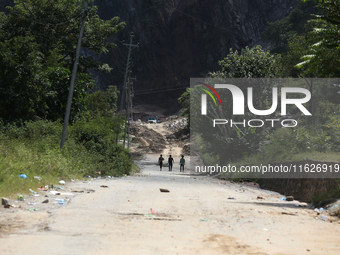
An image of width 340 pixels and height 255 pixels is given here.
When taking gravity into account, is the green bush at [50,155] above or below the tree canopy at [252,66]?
below

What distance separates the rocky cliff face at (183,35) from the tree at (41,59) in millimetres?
82087

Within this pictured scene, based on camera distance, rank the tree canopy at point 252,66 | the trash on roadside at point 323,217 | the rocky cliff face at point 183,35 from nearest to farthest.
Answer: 1. the trash on roadside at point 323,217
2. the tree canopy at point 252,66
3. the rocky cliff face at point 183,35

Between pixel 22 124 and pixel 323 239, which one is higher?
pixel 22 124

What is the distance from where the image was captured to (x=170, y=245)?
529cm

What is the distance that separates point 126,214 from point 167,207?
5.24ft

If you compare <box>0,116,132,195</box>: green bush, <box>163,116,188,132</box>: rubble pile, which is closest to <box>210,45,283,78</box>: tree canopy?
<box>0,116,132,195</box>: green bush

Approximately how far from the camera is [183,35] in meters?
124

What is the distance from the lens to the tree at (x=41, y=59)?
2172 centimetres

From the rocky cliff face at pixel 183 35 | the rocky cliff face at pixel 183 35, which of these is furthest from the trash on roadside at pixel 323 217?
the rocky cliff face at pixel 183 35

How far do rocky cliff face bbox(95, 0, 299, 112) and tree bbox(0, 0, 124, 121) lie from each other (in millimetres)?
82087

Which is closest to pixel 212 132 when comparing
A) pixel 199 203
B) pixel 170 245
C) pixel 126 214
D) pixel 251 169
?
pixel 251 169

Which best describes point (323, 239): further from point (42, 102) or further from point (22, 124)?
point (42, 102)

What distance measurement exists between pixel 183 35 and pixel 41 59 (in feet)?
341

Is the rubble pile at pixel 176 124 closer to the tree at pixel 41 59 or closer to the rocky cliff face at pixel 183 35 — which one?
the rocky cliff face at pixel 183 35
